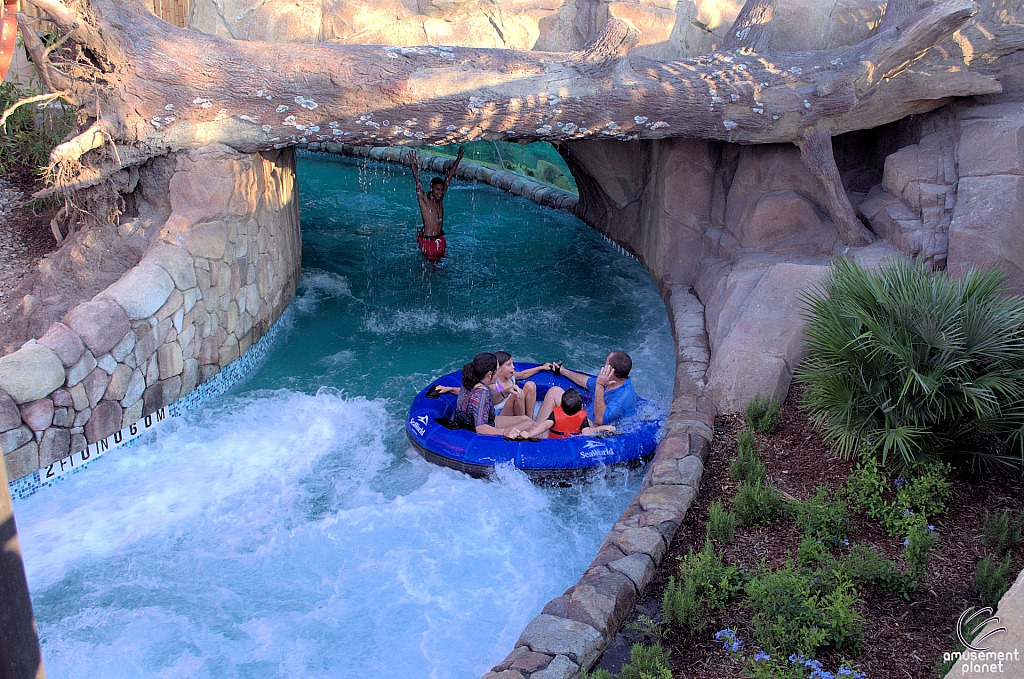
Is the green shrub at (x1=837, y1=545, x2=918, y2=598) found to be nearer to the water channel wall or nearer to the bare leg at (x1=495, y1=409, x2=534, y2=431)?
the water channel wall

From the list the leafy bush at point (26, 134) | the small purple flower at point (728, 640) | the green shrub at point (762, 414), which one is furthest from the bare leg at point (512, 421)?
the leafy bush at point (26, 134)

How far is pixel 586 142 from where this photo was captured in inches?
405

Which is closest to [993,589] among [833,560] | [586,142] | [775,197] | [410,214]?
[833,560]

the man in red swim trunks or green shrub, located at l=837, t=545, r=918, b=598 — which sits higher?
the man in red swim trunks

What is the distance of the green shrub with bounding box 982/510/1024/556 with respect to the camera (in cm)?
410

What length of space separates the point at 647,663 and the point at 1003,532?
76.7 inches

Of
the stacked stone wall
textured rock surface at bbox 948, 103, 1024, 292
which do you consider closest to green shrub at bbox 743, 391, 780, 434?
textured rock surface at bbox 948, 103, 1024, 292

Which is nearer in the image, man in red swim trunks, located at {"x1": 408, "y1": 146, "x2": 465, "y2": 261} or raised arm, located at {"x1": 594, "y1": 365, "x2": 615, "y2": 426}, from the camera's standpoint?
raised arm, located at {"x1": 594, "y1": 365, "x2": 615, "y2": 426}

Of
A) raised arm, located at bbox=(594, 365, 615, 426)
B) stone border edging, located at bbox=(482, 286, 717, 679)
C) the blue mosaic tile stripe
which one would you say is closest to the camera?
stone border edging, located at bbox=(482, 286, 717, 679)

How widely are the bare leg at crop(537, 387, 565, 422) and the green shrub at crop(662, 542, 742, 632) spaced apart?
2111 mm

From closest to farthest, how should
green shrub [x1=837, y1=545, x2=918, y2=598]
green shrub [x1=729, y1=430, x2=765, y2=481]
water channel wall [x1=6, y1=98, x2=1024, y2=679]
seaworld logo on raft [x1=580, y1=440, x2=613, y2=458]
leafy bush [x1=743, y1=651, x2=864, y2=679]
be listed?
leafy bush [x1=743, y1=651, x2=864, y2=679]
green shrub [x1=837, y1=545, x2=918, y2=598]
water channel wall [x1=6, y1=98, x2=1024, y2=679]
green shrub [x1=729, y1=430, x2=765, y2=481]
seaworld logo on raft [x1=580, y1=440, x2=613, y2=458]

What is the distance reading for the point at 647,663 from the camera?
12.0 feet

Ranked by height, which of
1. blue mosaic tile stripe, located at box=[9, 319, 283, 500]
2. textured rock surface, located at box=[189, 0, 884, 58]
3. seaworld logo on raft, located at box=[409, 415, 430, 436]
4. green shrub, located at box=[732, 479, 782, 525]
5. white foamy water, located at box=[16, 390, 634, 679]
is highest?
textured rock surface, located at box=[189, 0, 884, 58]

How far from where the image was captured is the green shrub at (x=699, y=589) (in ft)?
13.3
